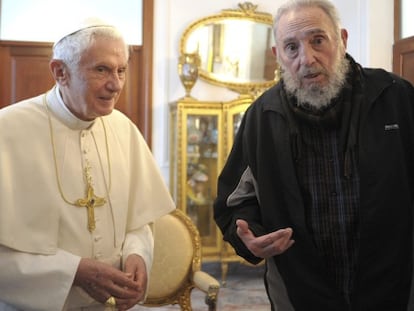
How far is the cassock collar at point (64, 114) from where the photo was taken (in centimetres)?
176

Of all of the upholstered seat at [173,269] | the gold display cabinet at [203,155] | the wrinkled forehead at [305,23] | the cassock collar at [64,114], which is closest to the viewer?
the wrinkled forehead at [305,23]

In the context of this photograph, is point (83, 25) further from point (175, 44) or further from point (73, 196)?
point (175, 44)

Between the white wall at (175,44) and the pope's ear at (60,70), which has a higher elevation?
the white wall at (175,44)

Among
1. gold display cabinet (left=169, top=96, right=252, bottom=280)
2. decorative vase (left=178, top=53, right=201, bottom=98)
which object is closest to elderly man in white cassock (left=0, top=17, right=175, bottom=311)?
gold display cabinet (left=169, top=96, right=252, bottom=280)

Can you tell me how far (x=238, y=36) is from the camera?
5414 mm

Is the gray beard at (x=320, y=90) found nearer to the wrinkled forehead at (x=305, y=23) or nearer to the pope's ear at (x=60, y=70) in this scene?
the wrinkled forehead at (x=305, y=23)

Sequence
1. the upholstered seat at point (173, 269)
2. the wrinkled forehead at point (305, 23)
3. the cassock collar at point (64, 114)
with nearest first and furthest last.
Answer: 1. the wrinkled forehead at point (305, 23)
2. the cassock collar at point (64, 114)
3. the upholstered seat at point (173, 269)

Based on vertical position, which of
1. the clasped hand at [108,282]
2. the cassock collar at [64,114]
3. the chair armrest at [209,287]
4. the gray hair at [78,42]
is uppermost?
the gray hair at [78,42]

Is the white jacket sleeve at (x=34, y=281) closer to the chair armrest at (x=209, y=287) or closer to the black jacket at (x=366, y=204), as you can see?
the black jacket at (x=366, y=204)

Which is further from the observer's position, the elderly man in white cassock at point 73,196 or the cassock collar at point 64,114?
the cassock collar at point 64,114

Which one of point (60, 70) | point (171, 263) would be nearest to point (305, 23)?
point (60, 70)

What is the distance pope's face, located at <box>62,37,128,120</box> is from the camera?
1.64 meters

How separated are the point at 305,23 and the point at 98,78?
692mm

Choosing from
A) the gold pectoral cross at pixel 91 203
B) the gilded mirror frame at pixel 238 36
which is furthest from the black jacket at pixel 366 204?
the gilded mirror frame at pixel 238 36
